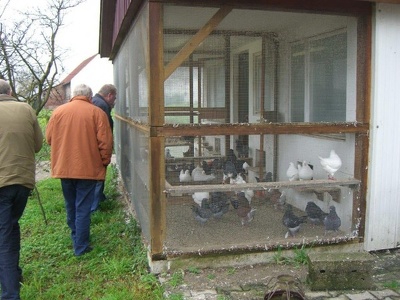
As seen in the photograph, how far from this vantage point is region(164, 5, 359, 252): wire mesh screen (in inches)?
169

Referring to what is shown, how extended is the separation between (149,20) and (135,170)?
2095 millimetres

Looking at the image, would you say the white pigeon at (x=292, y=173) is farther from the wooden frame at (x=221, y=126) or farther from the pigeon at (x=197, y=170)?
the pigeon at (x=197, y=170)

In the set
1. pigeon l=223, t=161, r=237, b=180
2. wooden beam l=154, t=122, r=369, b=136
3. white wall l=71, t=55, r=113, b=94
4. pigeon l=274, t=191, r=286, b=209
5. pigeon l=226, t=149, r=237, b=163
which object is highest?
white wall l=71, t=55, r=113, b=94

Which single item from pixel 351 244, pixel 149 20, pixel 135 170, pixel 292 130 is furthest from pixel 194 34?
pixel 351 244

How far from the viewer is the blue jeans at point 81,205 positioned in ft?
15.1

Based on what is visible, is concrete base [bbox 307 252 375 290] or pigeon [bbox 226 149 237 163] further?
pigeon [bbox 226 149 237 163]

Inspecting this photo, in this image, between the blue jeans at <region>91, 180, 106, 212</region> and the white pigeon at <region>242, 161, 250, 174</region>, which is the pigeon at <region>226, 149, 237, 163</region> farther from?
A: the blue jeans at <region>91, 180, 106, 212</region>

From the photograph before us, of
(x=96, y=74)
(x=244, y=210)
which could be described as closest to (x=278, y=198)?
(x=244, y=210)

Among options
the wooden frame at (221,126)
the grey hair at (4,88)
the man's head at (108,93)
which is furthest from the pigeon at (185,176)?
the man's head at (108,93)

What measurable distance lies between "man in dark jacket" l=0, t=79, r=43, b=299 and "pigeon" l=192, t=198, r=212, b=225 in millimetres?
1655

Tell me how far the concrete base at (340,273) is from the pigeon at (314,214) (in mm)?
803

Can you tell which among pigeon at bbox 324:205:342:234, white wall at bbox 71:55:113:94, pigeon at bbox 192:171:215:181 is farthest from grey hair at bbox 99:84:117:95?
white wall at bbox 71:55:113:94

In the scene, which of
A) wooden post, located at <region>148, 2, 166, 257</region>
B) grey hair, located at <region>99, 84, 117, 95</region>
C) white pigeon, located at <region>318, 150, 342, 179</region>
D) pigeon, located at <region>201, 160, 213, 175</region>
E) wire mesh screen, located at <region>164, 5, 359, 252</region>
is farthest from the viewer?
grey hair, located at <region>99, 84, 117, 95</region>

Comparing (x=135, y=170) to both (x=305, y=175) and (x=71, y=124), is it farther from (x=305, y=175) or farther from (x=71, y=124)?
(x=305, y=175)
